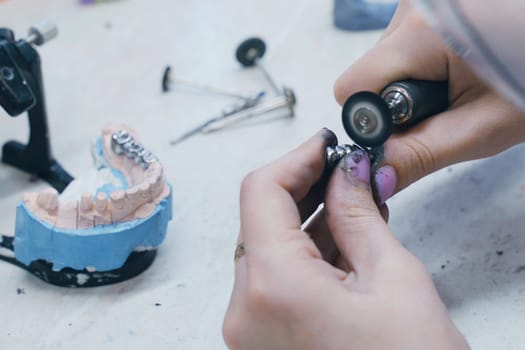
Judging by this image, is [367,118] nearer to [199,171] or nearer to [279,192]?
[279,192]

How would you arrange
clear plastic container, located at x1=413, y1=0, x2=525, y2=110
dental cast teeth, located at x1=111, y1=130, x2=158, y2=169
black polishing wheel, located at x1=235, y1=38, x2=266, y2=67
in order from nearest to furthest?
1. clear plastic container, located at x1=413, y1=0, x2=525, y2=110
2. dental cast teeth, located at x1=111, y1=130, x2=158, y2=169
3. black polishing wheel, located at x1=235, y1=38, x2=266, y2=67

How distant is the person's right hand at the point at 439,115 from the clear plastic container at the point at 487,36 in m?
0.26

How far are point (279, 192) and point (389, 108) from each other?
0.48 feet

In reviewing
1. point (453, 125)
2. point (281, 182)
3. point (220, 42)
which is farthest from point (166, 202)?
point (220, 42)

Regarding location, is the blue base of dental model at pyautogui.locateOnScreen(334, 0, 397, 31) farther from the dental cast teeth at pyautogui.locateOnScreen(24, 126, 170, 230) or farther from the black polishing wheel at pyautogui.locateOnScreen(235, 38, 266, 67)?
the dental cast teeth at pyautogui.locateOnScreen(24, 126, 170, 230)

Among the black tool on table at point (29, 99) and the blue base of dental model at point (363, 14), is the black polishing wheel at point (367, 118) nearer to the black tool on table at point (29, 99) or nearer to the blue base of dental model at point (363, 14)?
the black tool on table at point (29, 99)

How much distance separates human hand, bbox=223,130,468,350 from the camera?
47cm

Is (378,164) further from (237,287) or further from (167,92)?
(167,92)

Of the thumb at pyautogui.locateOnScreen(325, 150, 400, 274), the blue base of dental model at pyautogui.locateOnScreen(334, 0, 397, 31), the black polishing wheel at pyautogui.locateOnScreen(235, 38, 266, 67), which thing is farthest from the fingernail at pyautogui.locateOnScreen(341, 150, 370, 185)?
the blue base of dental model at pyautogui.locateOnScreen(334, 0, 397, 31)

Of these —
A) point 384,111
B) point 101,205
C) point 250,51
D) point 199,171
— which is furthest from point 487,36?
point 250,51

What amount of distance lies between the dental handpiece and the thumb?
0.02 meters

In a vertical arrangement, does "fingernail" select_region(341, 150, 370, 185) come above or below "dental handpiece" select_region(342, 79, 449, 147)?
below

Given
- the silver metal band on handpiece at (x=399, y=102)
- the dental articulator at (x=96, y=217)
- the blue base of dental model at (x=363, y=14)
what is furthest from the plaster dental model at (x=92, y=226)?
the blue base of dental model at (x=363, y=14)

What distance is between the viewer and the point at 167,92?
112 centimetres
